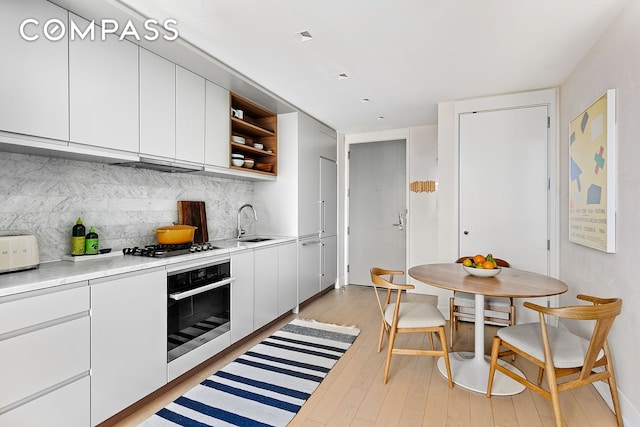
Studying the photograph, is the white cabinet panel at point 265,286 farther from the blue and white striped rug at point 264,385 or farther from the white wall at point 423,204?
the white wall at point 423,204

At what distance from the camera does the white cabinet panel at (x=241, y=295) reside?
277 cm

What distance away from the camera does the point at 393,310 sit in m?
2.47

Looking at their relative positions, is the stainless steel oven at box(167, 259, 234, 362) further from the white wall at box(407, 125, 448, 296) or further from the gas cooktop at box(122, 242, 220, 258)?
the white wall at box(407, 125, 448, 296)

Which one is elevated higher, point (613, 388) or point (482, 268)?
point (482, 268)

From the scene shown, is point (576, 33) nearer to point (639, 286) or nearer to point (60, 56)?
point (639, 286)

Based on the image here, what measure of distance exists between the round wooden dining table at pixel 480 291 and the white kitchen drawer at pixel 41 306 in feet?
6.83

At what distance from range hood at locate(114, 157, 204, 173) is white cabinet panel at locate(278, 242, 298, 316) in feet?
4.12

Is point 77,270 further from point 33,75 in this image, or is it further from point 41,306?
point 33,75

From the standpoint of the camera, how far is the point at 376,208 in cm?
519

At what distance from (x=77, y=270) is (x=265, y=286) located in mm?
1697

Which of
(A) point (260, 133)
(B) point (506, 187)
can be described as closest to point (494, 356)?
(B) point (506, 187)

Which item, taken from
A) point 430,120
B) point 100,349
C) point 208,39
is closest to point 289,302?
point 100,349

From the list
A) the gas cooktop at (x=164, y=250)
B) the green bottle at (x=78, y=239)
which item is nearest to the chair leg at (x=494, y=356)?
the gas cooktop at (x=164, y=250)

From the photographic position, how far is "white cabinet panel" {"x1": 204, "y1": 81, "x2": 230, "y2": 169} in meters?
2.84
